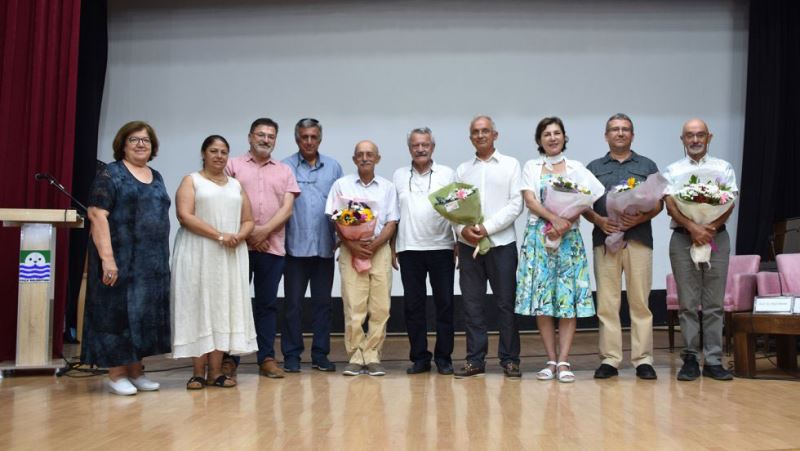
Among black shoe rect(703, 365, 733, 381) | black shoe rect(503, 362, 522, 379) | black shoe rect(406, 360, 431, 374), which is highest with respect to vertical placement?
black shoe rect(703, 365, 733, 381)

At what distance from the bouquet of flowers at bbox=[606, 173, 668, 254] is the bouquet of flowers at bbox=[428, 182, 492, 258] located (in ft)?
2.26

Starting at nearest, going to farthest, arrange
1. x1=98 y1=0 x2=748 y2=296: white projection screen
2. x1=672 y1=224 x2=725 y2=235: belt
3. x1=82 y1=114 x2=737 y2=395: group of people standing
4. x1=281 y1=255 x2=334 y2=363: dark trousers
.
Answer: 1. x1=82 y1=114 x2=737 y2=395: group of people standing
2. x1=672 y1=224 x2=725 y2=235: belt
3. x1=281 y1=255 x2=334 y2=363: dark trousers
4. x1=98 y1=0 x2=748 y2=296: white projection screen

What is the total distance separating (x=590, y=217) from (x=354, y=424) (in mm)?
1954

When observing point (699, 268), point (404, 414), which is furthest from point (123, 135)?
point (699, 268)

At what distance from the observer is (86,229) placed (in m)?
7.25

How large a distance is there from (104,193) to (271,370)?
1.33 metres

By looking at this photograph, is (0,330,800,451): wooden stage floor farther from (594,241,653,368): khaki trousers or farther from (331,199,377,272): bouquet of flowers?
(331,199,377,272): bouquet of flowers

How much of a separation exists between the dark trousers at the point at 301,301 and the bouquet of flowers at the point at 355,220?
35 cm

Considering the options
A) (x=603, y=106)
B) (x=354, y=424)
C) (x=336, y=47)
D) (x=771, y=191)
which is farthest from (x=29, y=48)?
(x=771, y=191)

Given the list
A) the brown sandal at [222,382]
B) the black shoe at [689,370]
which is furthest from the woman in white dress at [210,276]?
the black shoe at [689,370]

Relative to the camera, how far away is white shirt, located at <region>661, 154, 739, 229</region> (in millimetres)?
4203

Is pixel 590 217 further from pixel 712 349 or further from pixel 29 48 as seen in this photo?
pixel 29 48

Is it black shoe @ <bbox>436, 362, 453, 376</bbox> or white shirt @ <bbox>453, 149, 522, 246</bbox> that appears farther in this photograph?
black shoe @ <bbox>436, 362, 453, 376</bbox>

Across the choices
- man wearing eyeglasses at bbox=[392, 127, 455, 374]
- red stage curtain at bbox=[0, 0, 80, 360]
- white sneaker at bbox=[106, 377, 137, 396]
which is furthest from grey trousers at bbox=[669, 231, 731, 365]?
red stage curtain at bbox=[0, 0, 80, 360]
